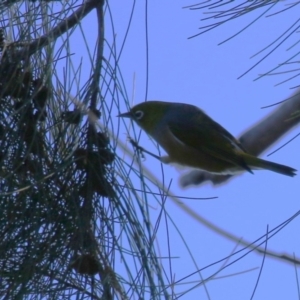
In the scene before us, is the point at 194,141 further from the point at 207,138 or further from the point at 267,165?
the point at 267,165

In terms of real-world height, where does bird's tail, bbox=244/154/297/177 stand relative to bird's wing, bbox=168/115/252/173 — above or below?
below

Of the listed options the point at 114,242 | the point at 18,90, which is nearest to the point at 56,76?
the point at 18,90

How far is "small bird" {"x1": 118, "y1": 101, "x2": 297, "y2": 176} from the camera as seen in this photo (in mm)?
3877

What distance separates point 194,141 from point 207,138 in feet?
0.23

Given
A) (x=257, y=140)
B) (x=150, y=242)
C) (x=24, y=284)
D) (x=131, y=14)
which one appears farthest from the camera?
(x=257, y=140)

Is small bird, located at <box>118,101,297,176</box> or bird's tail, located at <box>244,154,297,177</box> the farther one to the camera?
small bird, located at <box>118,101,297,176</box>

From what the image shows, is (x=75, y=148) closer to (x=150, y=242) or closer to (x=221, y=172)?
(x=150, y=242)

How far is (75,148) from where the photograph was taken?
86.7 inches

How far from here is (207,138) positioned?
13.3 ft

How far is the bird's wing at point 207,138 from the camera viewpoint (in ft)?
12.9

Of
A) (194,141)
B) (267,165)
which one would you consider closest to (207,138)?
(194,141)

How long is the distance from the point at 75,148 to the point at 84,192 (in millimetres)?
122

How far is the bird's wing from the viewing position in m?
3.94

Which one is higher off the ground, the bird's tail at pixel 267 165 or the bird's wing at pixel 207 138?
the bird's wing at pixel 207 138
